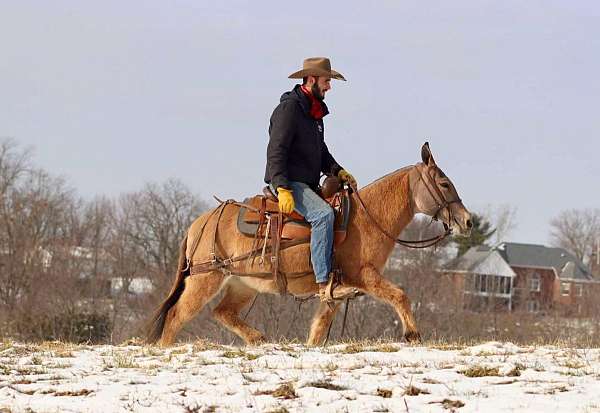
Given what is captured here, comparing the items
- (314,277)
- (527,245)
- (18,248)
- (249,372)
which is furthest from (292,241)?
(527,245)

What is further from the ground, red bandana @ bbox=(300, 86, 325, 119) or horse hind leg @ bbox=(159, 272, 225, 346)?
red bandana @ bbox=(300, 86, 325, 119)

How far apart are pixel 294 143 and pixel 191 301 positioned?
217cm

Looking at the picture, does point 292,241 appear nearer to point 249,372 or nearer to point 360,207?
point 360,207

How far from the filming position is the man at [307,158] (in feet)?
34.4

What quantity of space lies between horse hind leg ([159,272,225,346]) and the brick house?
47.5 metres

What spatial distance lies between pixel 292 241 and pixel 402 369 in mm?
3286

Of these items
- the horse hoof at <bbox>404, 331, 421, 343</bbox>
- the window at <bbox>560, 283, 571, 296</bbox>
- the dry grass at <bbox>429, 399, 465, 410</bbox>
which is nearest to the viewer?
the dry grass at <bbox>429, 399, 465, 410</bbox>

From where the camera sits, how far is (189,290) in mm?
11359

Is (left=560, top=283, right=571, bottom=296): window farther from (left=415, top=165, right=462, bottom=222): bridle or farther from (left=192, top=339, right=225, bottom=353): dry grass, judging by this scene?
(left=192, top=339, right=225, bottom=353): dry grass

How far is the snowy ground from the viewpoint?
6.72 m

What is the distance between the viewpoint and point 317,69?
428 inches

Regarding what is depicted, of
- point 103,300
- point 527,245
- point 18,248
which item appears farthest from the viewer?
point 527,245

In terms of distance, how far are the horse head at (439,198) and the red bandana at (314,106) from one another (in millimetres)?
1236

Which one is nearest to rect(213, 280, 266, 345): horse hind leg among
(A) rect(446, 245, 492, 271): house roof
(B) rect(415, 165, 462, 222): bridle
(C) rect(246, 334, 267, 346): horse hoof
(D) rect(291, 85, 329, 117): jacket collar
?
(C) rect(246, 334, 267, 346): horse hoof
